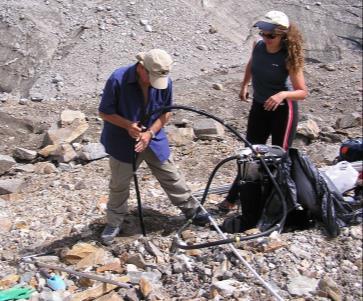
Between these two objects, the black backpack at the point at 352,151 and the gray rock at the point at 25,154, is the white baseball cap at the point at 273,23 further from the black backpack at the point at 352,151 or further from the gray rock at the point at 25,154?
the gray rock at the point at 25,154

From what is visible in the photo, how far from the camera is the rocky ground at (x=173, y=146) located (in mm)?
3926

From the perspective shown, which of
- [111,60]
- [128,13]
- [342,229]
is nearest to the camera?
[342,229]

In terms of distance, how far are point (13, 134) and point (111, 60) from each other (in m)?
2.79

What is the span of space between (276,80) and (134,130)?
116 cm

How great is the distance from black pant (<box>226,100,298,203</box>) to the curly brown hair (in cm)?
27

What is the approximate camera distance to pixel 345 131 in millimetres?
7836

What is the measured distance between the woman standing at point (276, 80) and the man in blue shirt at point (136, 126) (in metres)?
0.73

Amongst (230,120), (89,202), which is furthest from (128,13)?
(89,202)

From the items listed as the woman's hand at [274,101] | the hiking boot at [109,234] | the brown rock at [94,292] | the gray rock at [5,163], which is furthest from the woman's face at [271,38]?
the gray rock at [5,163]

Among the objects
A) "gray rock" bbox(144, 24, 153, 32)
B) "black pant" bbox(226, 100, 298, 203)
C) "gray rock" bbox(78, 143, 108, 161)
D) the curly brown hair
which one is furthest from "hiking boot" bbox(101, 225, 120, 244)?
"gray rock" bbox(144, 24, 153, 32)

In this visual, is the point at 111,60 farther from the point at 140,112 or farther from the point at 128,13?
the point at 140,112

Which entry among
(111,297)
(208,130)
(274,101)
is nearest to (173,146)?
(208,130)

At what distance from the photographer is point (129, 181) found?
4.32m

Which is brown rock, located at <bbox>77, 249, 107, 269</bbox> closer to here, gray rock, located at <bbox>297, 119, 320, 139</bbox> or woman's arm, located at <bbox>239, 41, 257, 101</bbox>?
woman's arm, located at <bbox>239, 41, 257, 101</bbox>
